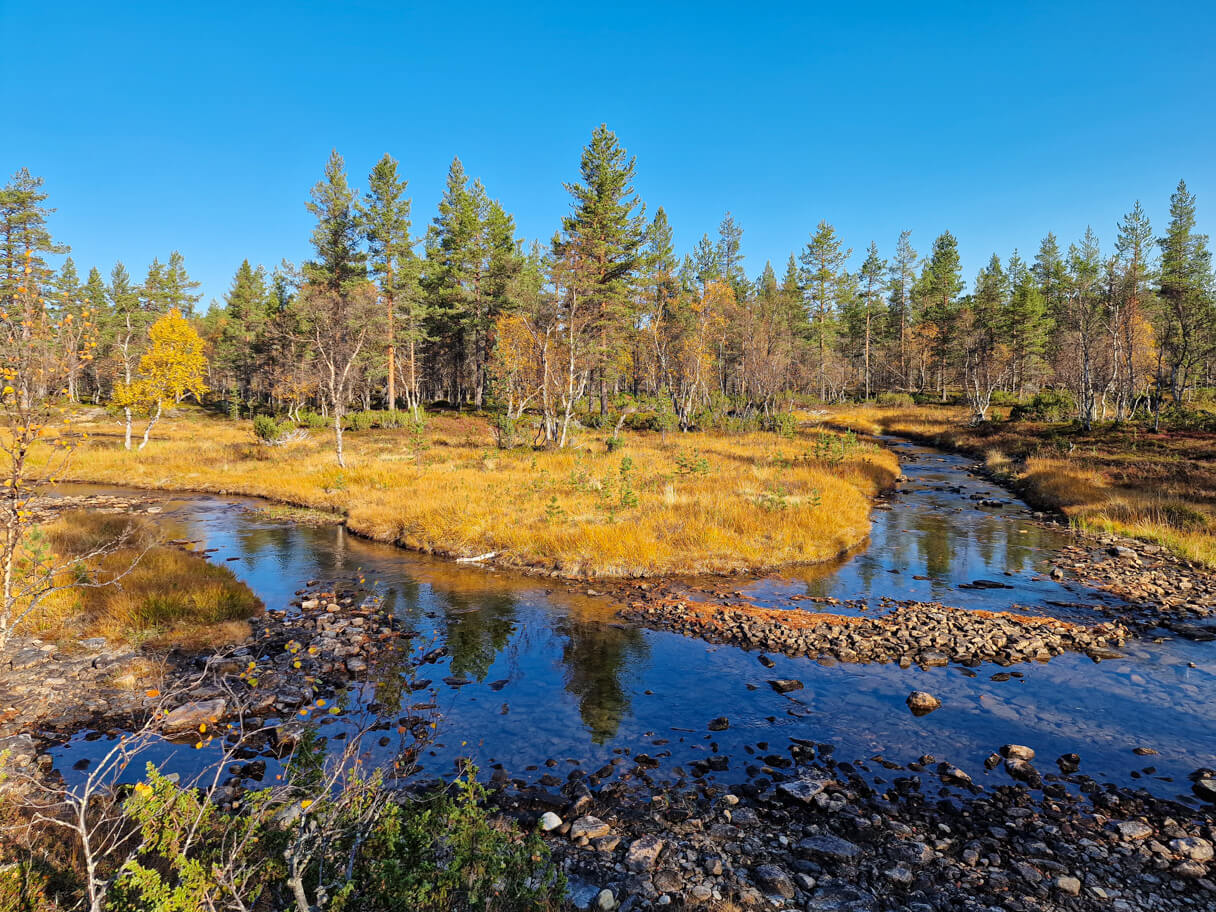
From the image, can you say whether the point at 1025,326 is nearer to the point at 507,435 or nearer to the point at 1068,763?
the point at 507,435

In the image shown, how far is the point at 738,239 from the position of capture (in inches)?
2557

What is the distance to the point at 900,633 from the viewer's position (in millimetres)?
10594

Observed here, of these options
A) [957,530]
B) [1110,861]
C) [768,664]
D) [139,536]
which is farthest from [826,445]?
[139,536]

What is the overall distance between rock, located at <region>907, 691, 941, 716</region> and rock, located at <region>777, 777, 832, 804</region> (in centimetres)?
243

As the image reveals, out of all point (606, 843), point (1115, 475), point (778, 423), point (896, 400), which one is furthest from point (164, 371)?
point (896, 400)

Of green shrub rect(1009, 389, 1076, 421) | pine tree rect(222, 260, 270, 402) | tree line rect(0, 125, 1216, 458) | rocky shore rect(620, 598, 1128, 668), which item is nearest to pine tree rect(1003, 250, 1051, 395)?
tree line rect(0, 125, 1216, 458)

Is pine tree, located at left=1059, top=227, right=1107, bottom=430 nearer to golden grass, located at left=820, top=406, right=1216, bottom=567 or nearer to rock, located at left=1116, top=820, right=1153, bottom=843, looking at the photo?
golden grass, located at left=820, top=406, right=1216, bottom=567

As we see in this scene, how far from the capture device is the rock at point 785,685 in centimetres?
886

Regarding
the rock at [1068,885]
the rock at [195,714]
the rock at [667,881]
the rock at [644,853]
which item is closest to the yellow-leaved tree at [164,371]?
the rock at [195,714]

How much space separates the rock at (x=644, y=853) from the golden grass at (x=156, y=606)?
8.03 m

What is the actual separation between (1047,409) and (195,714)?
52239 mm

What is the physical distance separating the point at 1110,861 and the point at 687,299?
5156 cm

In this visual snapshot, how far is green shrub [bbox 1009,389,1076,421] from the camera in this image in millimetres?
42781

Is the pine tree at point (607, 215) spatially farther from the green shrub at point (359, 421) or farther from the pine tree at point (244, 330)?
the pine tree at point (244, 330)
